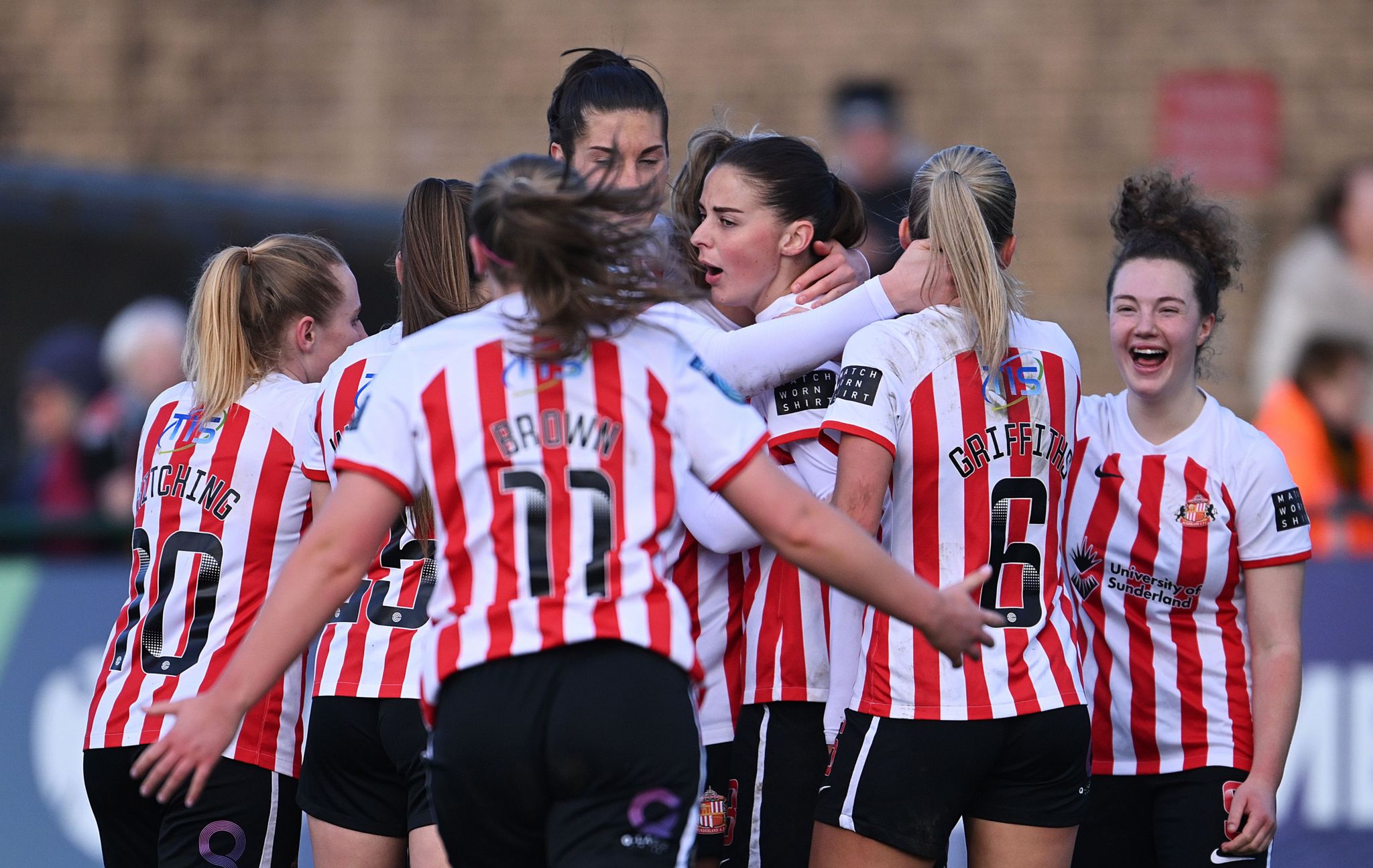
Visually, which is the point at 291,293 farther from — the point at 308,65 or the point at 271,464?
the point at 308,65

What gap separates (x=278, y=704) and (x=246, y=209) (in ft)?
18.0

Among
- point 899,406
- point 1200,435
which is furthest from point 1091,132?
point 899,406

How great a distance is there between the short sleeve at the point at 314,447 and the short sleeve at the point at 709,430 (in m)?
1.23

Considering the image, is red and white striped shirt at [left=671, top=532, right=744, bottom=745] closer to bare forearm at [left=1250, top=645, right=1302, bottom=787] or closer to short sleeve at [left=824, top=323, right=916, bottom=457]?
short sleeve at [left=824, top=323, right=916, bottom=457]

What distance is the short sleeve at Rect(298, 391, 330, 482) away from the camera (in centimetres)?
389

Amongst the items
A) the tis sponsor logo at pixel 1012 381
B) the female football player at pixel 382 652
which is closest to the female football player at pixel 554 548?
the tis sponsor logo at pixel 1012 381

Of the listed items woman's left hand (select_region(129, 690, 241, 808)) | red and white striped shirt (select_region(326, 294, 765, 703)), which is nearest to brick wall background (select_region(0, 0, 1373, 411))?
red and white striped shirt (select_region(326, 294, 765, 703))

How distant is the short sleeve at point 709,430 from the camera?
2.96 metres

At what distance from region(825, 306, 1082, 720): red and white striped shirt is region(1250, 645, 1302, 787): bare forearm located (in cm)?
58

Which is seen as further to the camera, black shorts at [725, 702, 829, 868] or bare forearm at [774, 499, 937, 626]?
black shorts at [725, 702, 829, 868]

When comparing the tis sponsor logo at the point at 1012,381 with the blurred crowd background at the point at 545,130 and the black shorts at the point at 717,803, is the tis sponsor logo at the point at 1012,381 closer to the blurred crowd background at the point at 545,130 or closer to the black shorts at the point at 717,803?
the black shorts at the point at 717,803

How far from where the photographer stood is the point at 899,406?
11.6 feet

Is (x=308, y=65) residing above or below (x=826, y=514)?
above

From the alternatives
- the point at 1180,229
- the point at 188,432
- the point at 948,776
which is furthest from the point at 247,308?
the point at 1180,229
